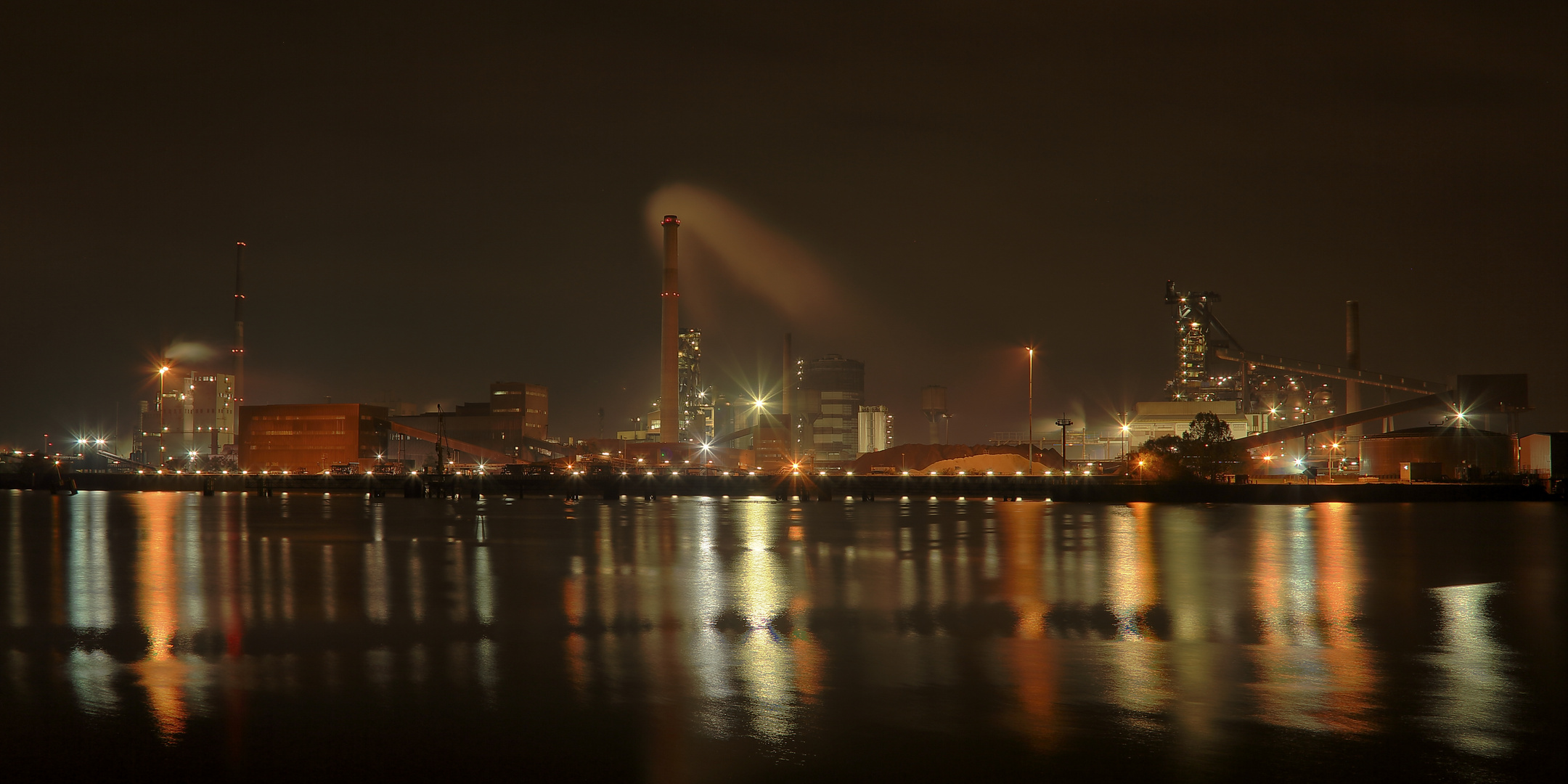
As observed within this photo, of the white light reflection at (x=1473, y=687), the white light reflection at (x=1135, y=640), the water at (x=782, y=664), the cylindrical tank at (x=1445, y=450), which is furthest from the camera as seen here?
the cylindrical tank at (x=1445, y=450)

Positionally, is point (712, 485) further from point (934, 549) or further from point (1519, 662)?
point (1519, 662)

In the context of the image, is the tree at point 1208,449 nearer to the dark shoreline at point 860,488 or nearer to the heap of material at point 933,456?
the dark shoreline at point 860,488

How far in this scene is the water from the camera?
7871 mm

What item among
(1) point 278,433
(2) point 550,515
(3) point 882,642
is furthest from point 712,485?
(1) point 278,433

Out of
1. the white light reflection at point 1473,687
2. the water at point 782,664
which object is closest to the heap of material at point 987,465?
the water at point 782,664

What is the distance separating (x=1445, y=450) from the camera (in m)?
102

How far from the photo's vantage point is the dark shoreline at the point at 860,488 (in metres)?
65.4

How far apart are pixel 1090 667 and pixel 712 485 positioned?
→ 3119 inches

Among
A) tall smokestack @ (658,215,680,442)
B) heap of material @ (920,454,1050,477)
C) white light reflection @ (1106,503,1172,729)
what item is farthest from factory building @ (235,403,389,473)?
white light reflection @ (1106,503,1172,729)

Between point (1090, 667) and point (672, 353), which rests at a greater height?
point (672, 353)

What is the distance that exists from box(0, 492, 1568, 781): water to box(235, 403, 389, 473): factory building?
138865 mm

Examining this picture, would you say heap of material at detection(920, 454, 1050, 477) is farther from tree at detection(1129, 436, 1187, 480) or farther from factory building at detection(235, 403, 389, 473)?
factory building at detection(235, 403, 389, 473)

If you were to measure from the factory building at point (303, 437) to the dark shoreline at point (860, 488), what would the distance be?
3519cm

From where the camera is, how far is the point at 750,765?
7.56 m
